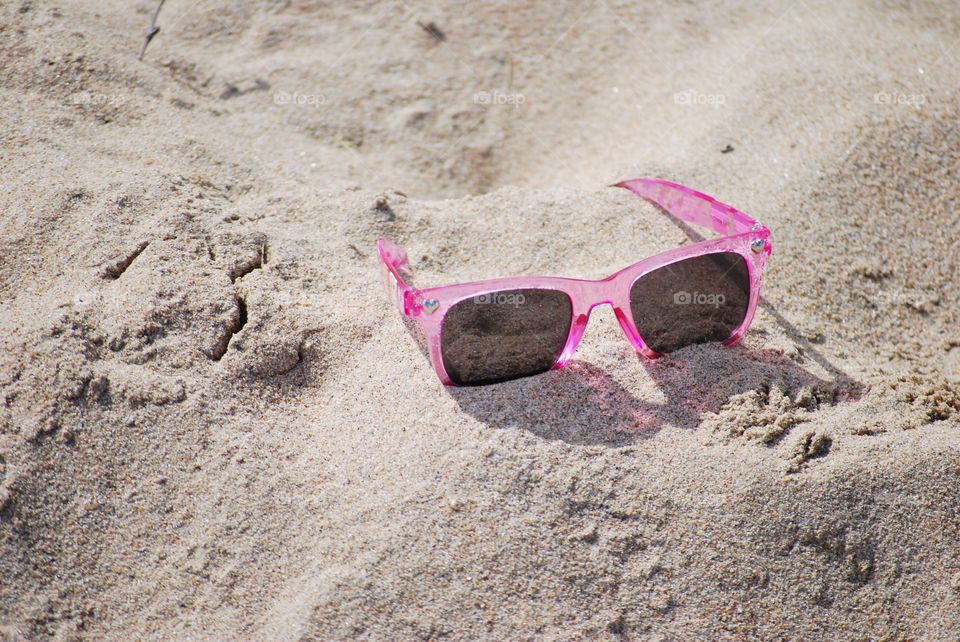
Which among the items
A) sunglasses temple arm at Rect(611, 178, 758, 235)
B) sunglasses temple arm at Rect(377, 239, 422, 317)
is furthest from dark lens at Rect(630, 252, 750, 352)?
sunglasses temple arm at Rect(377, 239, 422, 317)

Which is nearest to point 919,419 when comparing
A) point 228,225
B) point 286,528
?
point 286,528

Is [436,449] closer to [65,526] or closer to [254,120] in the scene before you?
[65,526]

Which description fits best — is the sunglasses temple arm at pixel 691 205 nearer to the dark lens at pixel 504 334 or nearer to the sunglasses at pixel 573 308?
the sunglasses at pixel 573 308

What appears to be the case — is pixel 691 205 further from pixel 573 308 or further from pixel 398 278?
pixel 398 278

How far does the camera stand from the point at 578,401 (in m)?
2.04

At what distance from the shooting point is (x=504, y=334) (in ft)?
6.93

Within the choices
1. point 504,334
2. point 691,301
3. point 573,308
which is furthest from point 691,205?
point 504,334

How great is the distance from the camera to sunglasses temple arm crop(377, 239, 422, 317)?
2.02m

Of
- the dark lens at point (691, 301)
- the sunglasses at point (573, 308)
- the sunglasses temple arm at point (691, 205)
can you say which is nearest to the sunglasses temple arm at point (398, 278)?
the sunglasses at point (573, 308)

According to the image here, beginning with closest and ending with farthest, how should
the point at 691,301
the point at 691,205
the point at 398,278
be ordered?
the point at 398,278, the point at 691,301, the point at 691,205

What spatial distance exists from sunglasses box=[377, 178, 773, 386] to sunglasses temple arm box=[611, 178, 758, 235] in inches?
3.5

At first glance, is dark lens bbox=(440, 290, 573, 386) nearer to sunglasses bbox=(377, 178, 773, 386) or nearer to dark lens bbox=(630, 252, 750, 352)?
sunglasses bbox=(377, 178, 773, 386)

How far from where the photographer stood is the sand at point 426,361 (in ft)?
5.61

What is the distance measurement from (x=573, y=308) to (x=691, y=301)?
368mm
